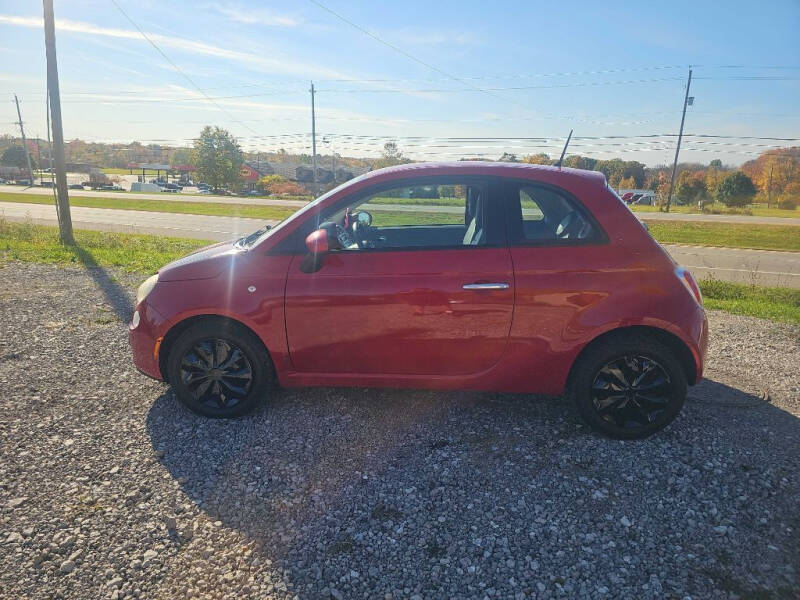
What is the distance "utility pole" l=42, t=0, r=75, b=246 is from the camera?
1203cm

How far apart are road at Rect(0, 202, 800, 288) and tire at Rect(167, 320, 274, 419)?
387 inches

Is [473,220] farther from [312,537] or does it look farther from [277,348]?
[312,537]

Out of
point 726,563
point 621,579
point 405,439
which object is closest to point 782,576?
point 726,563

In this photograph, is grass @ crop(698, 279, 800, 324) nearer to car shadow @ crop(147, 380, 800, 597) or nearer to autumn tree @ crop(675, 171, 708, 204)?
car shadow @ crop(147, 380, 800, 597)

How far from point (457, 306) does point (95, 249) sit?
1134 centimetres

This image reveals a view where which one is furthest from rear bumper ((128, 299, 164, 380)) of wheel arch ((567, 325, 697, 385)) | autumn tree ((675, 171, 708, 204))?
autumn tree ((675, 171, 708, 204))

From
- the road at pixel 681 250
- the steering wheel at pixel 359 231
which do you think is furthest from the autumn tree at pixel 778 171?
the steering wheel at pixel 359 231

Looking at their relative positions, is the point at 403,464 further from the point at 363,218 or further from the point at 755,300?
the point at 755,300

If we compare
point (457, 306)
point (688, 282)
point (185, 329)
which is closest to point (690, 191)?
point (688, 282)

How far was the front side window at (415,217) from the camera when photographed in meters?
3.53

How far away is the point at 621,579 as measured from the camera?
2342 mm

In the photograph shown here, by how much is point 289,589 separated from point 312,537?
324 millimetres

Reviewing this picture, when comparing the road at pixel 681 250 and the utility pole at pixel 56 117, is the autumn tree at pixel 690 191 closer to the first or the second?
the road at pixel 681 250

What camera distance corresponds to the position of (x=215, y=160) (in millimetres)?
69125
